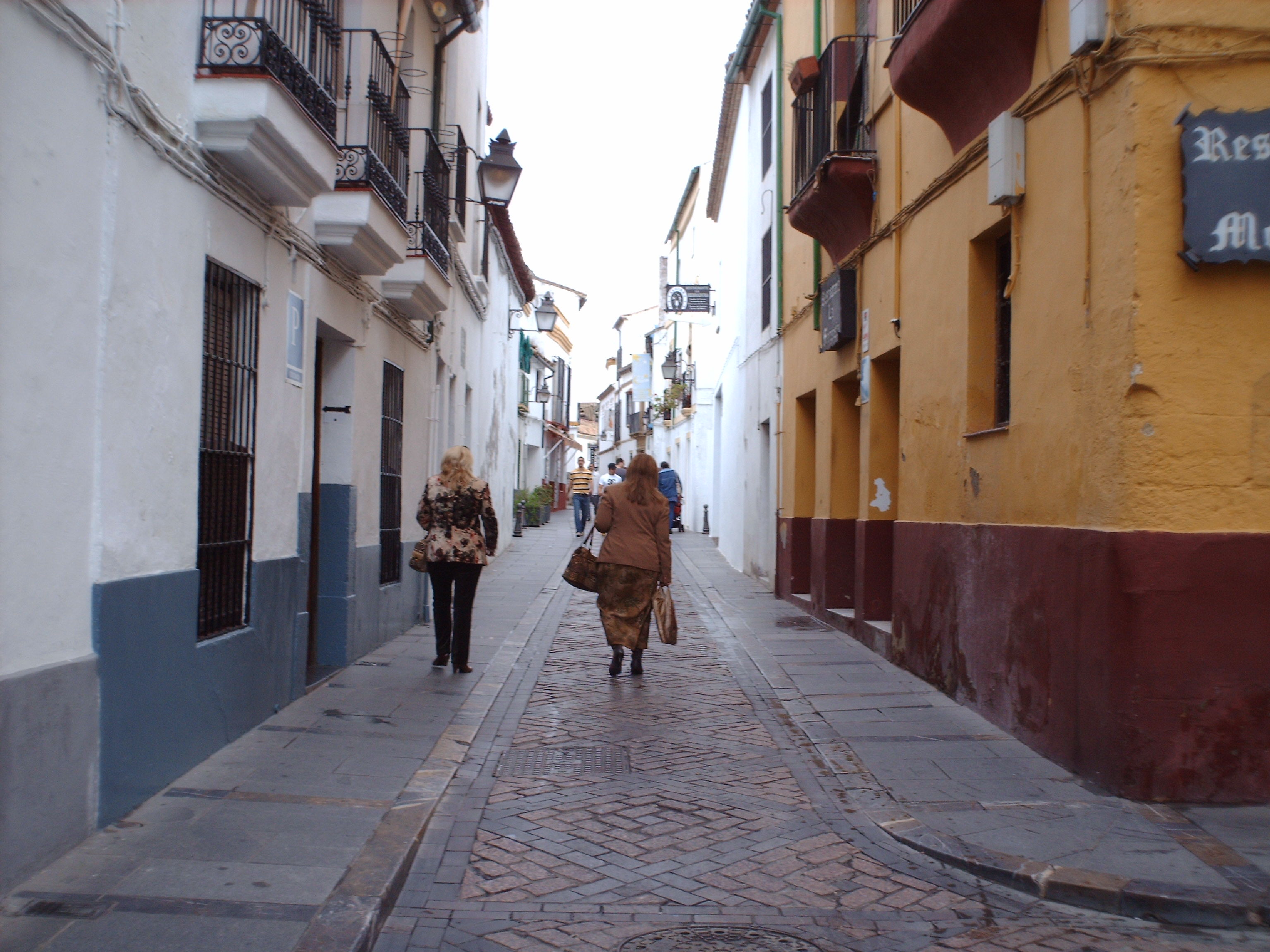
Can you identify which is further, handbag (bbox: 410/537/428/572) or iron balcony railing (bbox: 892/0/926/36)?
iron balcony railing (bbox: 892/0/926/36)

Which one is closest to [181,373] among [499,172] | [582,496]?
[499,172]

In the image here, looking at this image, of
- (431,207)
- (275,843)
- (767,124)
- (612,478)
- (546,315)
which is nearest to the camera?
(275,843)

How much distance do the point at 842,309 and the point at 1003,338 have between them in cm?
367

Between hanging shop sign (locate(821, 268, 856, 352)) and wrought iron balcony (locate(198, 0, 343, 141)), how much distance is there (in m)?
5.29

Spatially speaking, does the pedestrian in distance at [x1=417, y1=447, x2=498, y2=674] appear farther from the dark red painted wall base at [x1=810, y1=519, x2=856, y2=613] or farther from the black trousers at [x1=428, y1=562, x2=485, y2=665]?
the dark red painted wall base at [x1=810, y1=519, x2=856, y2=613]

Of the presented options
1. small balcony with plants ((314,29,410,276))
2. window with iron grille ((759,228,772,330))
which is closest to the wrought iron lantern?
window with iron grille ((759,228,772,330))

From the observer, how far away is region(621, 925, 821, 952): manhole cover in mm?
3893

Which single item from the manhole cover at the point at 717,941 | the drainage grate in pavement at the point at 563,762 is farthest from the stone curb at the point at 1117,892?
the drainage grate in pavement at the point at 563,762

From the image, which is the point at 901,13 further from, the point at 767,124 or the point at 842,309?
the point at 767,124

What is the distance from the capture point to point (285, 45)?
6.41 m

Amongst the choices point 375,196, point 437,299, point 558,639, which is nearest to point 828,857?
point 375,196

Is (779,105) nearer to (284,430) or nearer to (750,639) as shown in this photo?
(750,639)

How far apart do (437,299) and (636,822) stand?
6.89m

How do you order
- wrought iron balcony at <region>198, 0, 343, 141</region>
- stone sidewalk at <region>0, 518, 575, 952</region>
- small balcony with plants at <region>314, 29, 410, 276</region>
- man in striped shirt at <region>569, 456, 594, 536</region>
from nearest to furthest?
stone sidewalk at <region>0, 518, 575, 952</region>
wrought iron balcony at <region>198, 0, 343, 141</region>
small balcony with plants at <region>314, 29, 410, 276</region>
man in striped shirt at <region>569, 456, 594, 536</region>
